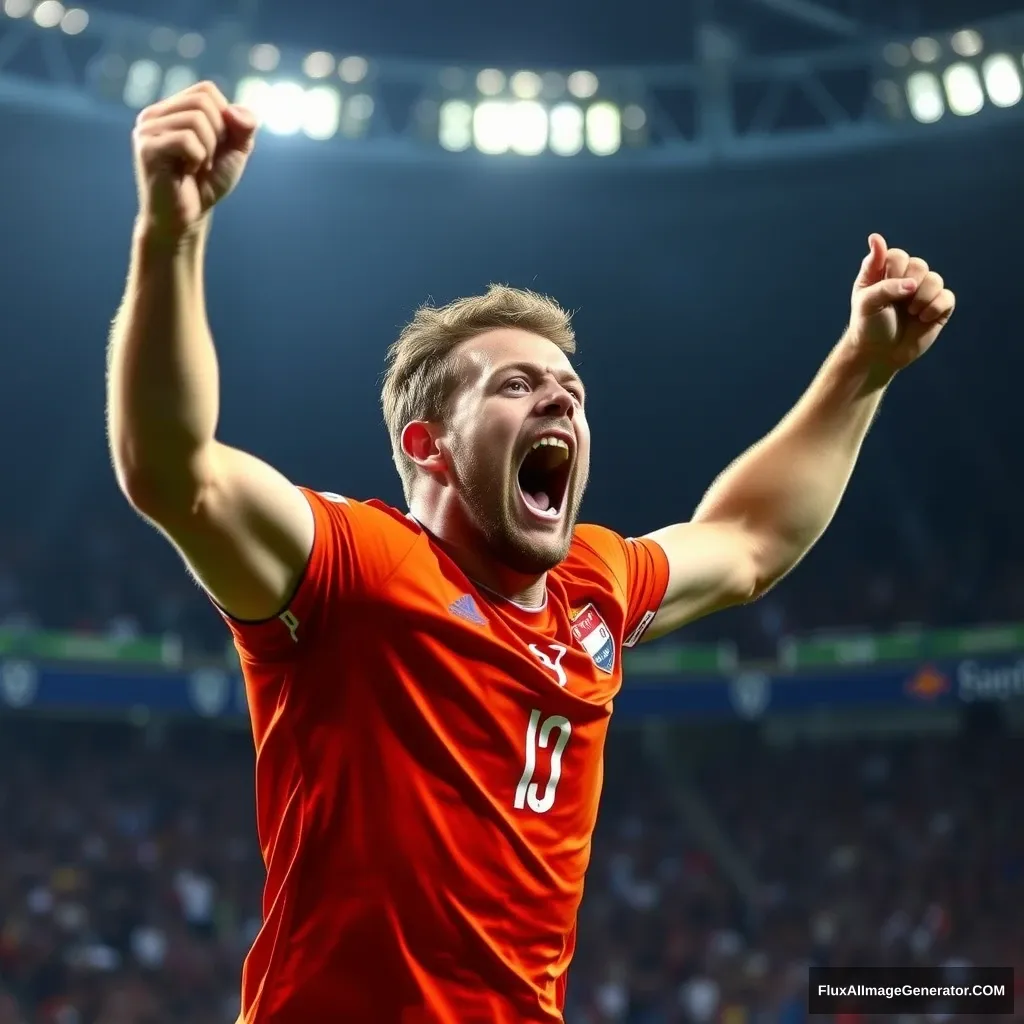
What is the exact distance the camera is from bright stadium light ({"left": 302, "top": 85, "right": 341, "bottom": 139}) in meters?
14.6

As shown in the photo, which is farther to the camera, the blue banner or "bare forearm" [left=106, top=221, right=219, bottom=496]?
the blue banner

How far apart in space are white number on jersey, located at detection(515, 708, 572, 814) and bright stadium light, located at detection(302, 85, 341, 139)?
1303 cm

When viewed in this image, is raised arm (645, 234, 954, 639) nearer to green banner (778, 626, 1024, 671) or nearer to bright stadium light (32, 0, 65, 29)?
bright stadium light (32, 0, 65, 29)

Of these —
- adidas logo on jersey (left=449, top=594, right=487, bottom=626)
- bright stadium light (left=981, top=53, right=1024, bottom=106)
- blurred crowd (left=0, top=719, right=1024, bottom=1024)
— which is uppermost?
bright stadium light (left=981, top=53, right=1024, bottom=106)

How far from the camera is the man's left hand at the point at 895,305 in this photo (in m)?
3.07

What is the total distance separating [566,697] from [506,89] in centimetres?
1355

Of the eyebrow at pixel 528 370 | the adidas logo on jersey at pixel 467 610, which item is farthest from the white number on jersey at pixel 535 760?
the eyebrow at pixel 528 370

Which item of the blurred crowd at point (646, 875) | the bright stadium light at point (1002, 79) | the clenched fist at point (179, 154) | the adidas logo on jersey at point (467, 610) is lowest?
the blurred crowd at point (646, 875)

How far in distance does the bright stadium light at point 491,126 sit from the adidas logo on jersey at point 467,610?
43.8 ft

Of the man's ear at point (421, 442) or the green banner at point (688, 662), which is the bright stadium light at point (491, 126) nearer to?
the green banner at point (688, 662)

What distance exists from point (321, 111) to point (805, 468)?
40.5 feet

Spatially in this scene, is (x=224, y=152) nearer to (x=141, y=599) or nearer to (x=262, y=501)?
(x=262, y=501)

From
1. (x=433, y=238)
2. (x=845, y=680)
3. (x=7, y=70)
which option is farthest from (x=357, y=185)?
(x=845, y=680)

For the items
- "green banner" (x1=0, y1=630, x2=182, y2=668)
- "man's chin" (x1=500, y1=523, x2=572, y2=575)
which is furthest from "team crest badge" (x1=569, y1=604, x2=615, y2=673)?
"green banner" (x1=0, y1=630, x2=182, y2=668)
